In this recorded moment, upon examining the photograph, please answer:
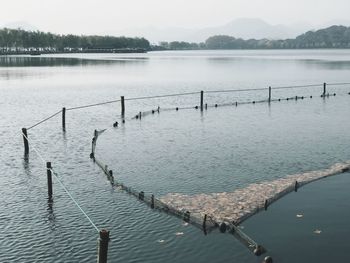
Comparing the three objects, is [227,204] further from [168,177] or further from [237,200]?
[168,177]

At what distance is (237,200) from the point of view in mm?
34125

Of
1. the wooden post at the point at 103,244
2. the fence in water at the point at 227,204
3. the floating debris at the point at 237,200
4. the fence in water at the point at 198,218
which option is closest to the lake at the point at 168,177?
the fence in water at the point at 198,218

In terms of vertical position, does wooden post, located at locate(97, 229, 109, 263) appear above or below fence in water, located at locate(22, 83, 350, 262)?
above

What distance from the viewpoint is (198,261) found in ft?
83.3

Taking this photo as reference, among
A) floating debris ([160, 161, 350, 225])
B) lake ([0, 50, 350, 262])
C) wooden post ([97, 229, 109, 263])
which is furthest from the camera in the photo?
floating debris ([160, 161, 350, 225])

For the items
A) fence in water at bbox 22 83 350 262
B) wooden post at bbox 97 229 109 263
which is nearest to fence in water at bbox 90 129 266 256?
fence in water at bbox 22 83 350 262

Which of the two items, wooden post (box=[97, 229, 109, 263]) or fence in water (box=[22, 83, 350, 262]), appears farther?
fence in water (box=[22, 83, 350, 262])

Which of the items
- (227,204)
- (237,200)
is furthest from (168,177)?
(227,204)

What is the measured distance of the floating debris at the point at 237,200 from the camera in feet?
104

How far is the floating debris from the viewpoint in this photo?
104 ft

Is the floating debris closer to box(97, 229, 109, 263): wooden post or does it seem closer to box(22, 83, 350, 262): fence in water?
box(22, 83, 350, 262): fence in water

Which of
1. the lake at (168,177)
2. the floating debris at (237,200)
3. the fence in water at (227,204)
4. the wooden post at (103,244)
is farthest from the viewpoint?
the floating debris at (237,200)

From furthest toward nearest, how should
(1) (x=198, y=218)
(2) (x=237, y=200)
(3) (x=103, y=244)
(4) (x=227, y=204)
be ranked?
(2) (x=237, y=200)
(4) (x=227, y=204)
(1) (x=198, y=218)
(3) (x=103, y=244)

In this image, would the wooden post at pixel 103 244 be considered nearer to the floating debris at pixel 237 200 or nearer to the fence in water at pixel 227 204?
the fence in water at pixel 227 204
